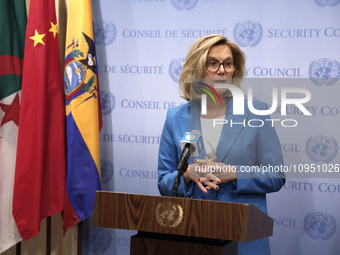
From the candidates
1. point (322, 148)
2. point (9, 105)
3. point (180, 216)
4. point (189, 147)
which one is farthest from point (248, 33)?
point (180, 216)

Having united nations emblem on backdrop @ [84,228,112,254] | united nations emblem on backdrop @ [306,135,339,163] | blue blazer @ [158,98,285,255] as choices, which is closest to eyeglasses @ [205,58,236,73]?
blue blazer @ [158,98,285,255]

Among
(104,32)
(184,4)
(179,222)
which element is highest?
(184,4)

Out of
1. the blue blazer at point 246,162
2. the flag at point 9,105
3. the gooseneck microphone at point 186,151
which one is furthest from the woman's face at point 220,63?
the flag at point 9,105

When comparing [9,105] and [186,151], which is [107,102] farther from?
[186,151]

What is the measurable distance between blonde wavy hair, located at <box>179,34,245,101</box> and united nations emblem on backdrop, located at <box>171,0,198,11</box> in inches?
42.3

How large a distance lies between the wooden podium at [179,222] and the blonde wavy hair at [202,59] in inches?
41.1

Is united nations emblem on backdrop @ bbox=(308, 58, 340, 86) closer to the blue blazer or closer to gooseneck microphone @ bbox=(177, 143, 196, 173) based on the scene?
the blue blazer

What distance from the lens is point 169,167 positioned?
7.93 ft

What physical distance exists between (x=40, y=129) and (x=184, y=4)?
1.48m

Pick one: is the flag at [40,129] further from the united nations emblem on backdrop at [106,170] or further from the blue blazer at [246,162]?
the blue blazer at [246,162]

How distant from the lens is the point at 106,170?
368cm

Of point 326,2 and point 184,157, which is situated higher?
point 326,2

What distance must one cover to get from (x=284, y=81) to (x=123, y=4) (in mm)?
1455

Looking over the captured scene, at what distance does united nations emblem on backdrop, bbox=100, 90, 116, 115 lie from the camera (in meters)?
3.64
